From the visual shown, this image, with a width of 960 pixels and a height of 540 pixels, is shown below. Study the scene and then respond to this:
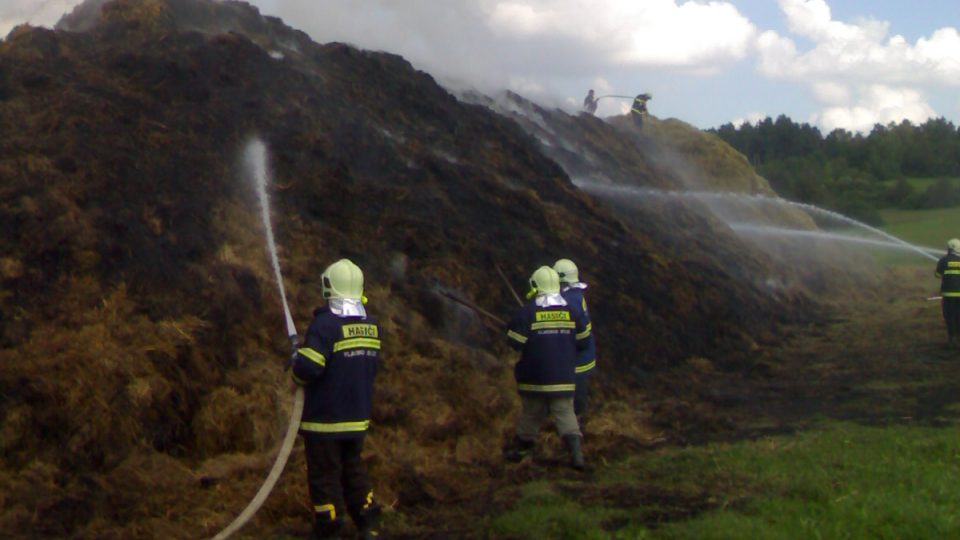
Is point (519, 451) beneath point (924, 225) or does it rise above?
beneath

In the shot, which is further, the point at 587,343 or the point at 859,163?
the point at 859,163

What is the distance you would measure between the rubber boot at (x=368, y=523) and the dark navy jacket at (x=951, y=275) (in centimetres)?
1311

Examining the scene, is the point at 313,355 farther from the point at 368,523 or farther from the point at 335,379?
the point at 368,523

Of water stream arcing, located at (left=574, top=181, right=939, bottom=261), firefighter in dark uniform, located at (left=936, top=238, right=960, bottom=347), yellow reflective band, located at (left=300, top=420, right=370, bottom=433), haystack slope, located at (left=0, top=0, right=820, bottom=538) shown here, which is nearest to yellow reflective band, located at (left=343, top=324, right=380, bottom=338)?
yellow reflective band, located at (left=300, top=420, right=370, bottom=433)

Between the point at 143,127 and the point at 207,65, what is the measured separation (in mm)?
2398

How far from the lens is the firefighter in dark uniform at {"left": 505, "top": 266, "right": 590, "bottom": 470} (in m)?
8.95

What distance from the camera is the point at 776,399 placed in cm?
1275

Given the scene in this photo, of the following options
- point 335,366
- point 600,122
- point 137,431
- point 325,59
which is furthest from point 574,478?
point 600,122

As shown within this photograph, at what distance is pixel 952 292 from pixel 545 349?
34.9 feet

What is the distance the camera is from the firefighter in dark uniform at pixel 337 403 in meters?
6.53

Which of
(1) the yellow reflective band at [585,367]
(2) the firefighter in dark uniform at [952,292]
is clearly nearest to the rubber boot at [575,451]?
(1) the yellow reflective band at [585,367]

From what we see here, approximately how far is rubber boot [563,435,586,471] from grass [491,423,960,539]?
236 mm

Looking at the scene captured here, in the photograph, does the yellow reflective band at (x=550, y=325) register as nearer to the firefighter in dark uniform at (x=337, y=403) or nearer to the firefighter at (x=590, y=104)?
the firefighter in dark uniform at (x=337, y=403)

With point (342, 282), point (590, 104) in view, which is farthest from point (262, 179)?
point (590, 104)
